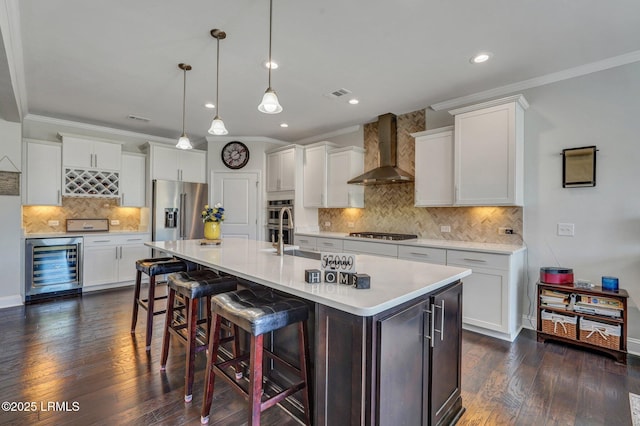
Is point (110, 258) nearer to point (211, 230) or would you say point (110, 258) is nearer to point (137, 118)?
point (137, 118)

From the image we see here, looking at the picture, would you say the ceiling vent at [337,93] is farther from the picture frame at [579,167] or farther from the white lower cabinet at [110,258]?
the white lower cabinet at [110,258]

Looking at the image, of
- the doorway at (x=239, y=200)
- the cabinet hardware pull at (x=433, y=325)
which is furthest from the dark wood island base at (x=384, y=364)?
the doorway at (x=239, y=200)

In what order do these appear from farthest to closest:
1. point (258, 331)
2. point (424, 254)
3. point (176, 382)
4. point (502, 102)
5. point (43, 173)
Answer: point (43, 173)
point (424, 254)
point (502, 102)
point (176, 382)
point (258, 331)

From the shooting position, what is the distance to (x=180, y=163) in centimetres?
539

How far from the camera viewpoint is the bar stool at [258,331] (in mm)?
1487

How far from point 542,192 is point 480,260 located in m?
1.02

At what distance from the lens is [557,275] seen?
2.87 m

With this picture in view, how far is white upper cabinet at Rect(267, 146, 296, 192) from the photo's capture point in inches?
207

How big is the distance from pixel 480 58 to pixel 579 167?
1.45 m

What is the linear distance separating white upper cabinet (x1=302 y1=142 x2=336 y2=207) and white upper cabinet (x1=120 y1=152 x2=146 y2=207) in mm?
2821

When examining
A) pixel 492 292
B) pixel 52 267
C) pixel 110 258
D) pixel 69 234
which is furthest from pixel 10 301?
pixel 492 292

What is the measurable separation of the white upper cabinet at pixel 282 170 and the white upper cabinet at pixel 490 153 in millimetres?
2719

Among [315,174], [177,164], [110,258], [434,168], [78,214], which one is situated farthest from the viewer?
[177,164]

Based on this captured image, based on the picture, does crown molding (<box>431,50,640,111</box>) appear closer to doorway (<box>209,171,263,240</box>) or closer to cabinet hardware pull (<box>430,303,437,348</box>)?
cabinet hardware pull (<box>430,303,437,348</box>)
